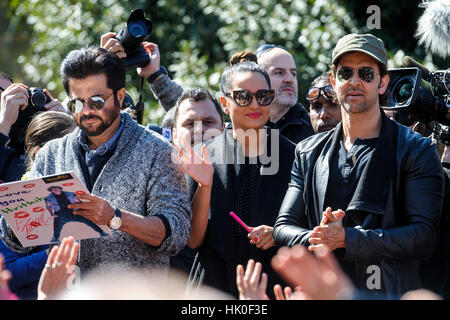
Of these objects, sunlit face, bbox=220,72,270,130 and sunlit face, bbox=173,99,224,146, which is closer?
sunlit face, bbox=220,72,270,130

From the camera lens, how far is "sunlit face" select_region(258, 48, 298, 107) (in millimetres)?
4672

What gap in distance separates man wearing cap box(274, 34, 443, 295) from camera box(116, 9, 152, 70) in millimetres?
1515

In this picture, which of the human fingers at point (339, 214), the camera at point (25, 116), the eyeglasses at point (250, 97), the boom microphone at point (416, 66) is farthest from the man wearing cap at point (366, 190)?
the camera at point (25, 116)

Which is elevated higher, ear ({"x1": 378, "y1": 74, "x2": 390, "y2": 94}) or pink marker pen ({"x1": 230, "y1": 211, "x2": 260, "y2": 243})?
ear ({"x1": 378, "y1": 74, "x2": 390, "y2": 94})

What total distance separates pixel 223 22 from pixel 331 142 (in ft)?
20.3

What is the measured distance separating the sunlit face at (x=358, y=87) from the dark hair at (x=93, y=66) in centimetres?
100

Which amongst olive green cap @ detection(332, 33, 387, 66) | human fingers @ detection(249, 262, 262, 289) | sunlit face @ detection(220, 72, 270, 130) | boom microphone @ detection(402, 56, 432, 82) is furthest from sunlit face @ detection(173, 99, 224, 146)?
human fingers @ detection(249, 262, 262, 289)

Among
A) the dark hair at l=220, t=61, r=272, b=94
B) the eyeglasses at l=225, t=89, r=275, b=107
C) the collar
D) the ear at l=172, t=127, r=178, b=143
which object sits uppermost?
the dark hair at l=220, t=61, r=272, b=94

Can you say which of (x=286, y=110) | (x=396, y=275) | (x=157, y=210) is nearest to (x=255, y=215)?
(x=157, y=210)

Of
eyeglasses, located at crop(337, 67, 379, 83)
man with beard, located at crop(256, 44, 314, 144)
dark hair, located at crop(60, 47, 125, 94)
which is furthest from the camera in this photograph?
man with beard, located at crop(256, 44, 314, 144)

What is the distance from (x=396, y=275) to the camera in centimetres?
302

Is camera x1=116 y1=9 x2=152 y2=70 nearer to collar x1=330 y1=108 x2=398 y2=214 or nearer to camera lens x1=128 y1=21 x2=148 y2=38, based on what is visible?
camera lens x1=128 y1=21 x2=148 y2=38

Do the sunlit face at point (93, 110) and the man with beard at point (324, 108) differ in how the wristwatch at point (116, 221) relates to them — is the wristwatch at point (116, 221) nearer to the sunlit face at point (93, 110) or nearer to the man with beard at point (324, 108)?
the sunlit face at point (93, 110)
